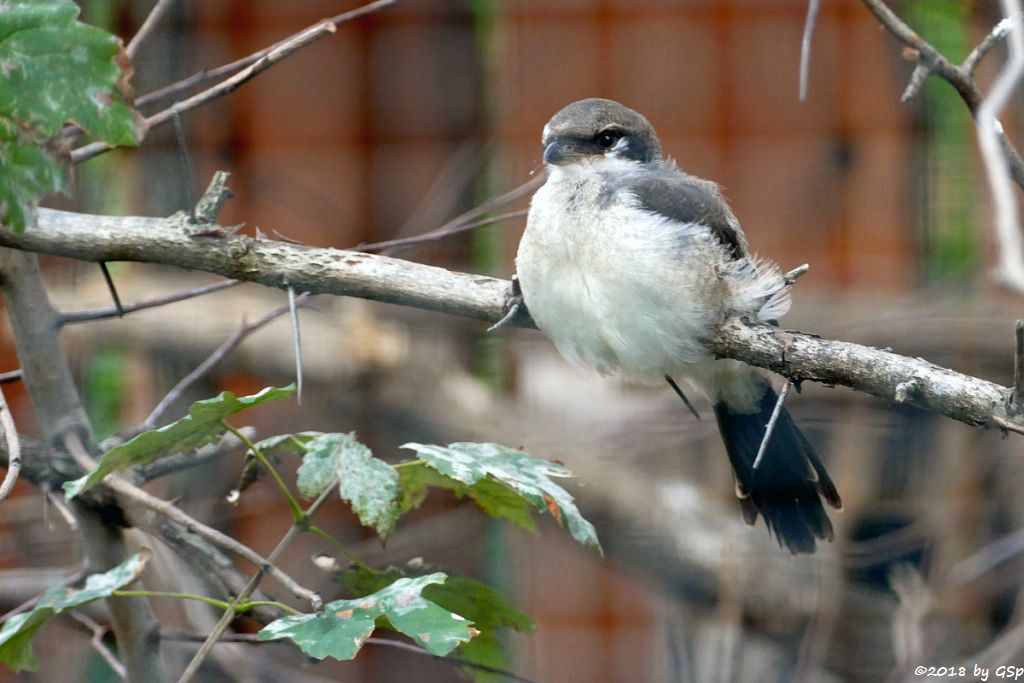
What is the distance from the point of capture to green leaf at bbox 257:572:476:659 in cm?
116

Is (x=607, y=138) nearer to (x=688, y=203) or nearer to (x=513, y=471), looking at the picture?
(x=688, y=203)

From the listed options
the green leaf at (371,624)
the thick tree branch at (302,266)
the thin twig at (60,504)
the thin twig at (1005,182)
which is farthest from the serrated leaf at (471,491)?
the thin twig at (1005,182)

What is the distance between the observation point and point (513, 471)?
4.27 feet

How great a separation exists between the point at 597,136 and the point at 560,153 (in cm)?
9

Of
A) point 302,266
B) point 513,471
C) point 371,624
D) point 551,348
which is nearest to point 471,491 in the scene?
point 513,471

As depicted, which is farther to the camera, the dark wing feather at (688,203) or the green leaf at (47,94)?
the dark wing feather at (688,203)

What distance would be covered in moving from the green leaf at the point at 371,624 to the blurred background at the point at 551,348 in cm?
195

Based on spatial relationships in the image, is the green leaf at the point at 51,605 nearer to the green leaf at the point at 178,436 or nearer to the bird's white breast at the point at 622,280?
the green leaf at the point at 178,436

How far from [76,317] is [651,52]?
2.39 metres

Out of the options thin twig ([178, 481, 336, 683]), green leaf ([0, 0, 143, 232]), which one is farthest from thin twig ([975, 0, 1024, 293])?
green leaf ([0, 0, 143, 232])

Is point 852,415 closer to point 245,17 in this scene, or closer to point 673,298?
point 673,298

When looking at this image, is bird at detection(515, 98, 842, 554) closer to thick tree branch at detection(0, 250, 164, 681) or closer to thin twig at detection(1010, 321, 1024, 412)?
thin twig at detection(1010, 321, 1024, 412)

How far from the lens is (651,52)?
11.8 ft

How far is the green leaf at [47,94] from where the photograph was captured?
117 cm
